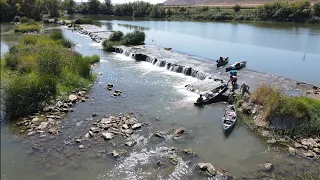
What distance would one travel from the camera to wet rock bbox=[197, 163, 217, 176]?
14789mm

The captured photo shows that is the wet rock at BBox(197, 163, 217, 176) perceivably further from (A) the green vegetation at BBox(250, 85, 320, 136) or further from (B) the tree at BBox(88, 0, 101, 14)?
(B) the tree at BBox(88, 0, 101, 14)

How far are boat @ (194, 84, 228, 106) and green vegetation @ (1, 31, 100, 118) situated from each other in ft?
38.6

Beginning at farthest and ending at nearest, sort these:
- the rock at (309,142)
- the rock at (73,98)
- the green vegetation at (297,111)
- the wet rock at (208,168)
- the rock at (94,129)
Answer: the rock at (73,98) < the rock at (94,129) < the green vegetation at (297,111) < the rock at (309,142) < the wet rock at (208,168)

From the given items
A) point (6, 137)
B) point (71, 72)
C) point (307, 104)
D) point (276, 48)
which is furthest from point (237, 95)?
point (276, 48)

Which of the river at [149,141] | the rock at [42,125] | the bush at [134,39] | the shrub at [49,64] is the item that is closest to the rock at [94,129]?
the river at [149,141]

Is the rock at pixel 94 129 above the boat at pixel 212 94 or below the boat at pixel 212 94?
below

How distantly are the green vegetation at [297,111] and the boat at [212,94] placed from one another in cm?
521

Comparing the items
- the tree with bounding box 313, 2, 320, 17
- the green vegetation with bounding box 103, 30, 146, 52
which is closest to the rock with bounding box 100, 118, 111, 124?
the green vegetation with bounding box 103, 30, 146, 52

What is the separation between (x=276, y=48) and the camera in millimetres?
47094

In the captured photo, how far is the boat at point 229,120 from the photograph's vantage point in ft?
63.9

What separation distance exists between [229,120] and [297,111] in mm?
4555

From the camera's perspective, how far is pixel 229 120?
66.1 ft

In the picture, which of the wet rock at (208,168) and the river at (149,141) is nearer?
the wet rock at (208,168)

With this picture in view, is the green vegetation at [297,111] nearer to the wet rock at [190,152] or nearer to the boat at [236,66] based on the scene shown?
the wet rock at [190,152]
